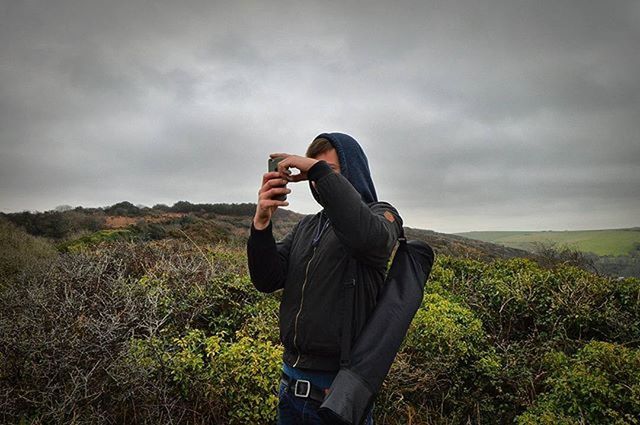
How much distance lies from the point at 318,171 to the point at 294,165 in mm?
120

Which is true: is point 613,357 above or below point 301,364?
below

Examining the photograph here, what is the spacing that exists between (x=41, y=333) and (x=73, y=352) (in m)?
0.42

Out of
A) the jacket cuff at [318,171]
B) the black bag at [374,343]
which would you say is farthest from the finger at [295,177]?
the black bag at [374,343]

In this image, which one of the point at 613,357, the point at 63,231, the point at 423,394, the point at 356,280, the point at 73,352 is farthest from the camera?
the point at 63,231

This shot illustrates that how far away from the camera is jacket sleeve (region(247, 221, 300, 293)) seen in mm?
1883

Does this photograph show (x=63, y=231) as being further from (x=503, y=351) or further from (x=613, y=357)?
(x=613, y=357)

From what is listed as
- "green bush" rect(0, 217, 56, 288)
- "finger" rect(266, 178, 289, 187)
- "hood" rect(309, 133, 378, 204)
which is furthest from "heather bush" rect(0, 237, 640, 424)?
"green bush" rect(0, 217, 56, 288)

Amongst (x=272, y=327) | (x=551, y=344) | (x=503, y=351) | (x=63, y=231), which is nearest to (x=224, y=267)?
(x=272, y=327)

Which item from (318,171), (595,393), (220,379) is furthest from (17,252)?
(595,393)

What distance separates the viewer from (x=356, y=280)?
1642 mm

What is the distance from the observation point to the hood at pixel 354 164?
176cm

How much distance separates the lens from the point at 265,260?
191 centimetres

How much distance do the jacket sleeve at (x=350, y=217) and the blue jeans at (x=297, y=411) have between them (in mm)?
688

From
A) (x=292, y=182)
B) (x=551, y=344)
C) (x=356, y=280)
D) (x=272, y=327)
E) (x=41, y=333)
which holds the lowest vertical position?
(x=551, y=344)
